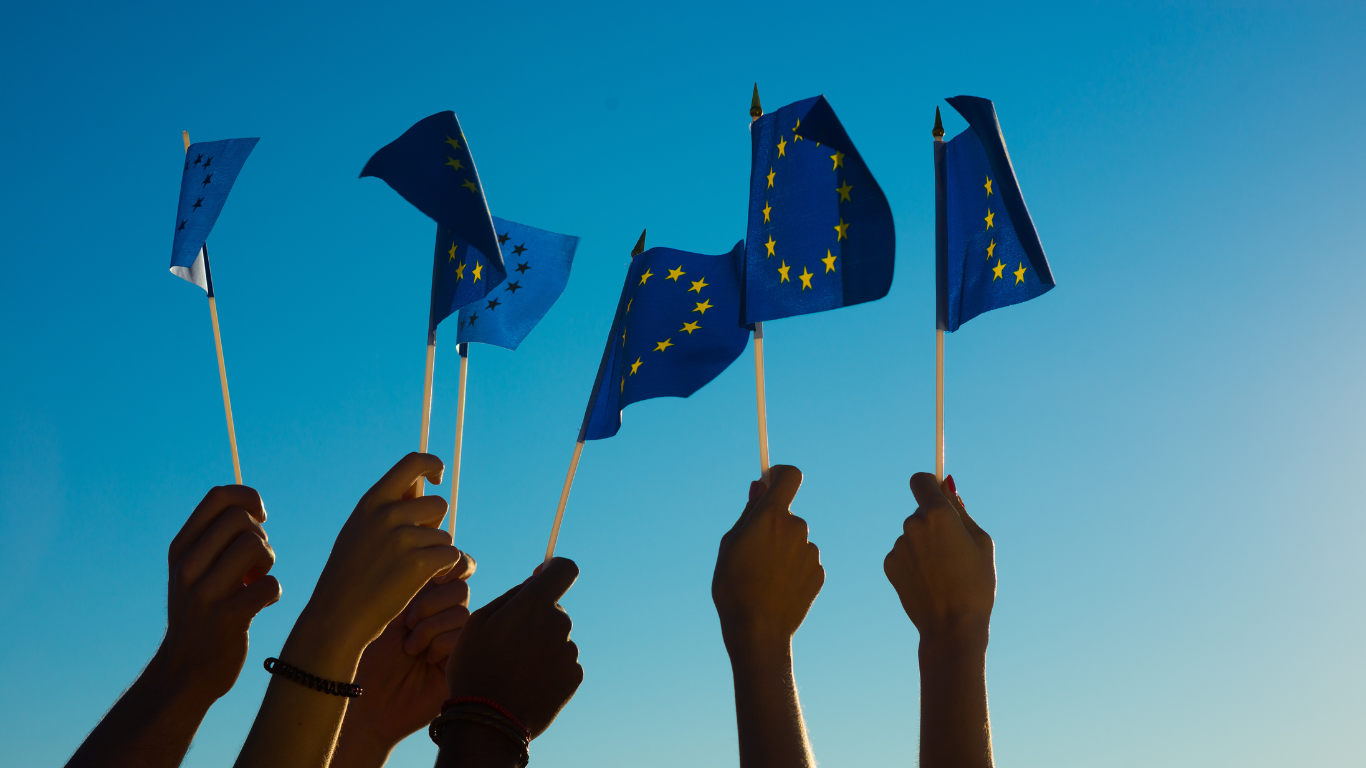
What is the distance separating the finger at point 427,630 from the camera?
4.38m

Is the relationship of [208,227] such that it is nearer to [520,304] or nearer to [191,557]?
[520,304]

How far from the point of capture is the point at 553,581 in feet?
12.8

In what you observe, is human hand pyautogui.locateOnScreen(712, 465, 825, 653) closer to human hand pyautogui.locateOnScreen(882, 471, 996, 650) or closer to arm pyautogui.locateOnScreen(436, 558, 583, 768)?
human hand pyautogui.locateOnScreen(882, 471, 996, 650)

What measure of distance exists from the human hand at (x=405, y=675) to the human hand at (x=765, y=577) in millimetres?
1263

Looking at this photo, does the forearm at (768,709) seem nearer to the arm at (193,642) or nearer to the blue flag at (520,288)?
the arm at (193,642)

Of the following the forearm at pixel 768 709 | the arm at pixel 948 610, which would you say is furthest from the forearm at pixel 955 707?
the forearm at pixel 768 709

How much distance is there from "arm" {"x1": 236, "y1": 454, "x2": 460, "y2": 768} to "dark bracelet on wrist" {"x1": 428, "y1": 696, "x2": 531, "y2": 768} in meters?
0.36

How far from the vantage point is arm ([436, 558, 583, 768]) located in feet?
9.86

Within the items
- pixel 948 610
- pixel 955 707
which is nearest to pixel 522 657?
pixel 955 707

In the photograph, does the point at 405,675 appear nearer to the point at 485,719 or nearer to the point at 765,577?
the point at 485,719

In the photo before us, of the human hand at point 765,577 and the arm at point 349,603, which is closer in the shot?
the arm at point 349,603

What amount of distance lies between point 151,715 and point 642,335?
4428 mm

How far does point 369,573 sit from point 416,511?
0.88ft

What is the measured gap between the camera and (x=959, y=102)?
20.6 ft
